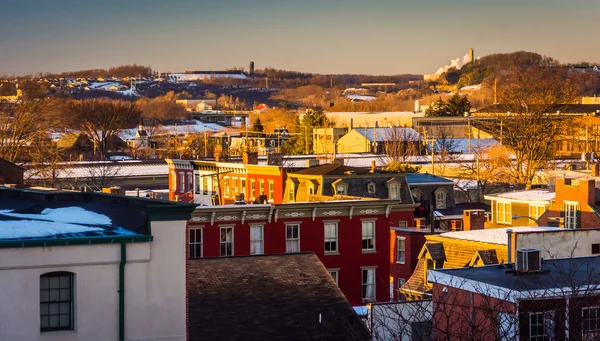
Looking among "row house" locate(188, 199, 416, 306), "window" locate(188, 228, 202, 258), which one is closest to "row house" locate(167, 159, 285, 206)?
"row house" locate(188, 199, 416, 306)

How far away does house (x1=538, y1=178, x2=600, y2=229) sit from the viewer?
1903 inches

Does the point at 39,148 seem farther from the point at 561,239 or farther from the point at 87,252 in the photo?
the point at 87,252

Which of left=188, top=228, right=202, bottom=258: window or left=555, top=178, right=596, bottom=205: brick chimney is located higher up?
left=555, top=178, right=596, bottom=205: brick chimney

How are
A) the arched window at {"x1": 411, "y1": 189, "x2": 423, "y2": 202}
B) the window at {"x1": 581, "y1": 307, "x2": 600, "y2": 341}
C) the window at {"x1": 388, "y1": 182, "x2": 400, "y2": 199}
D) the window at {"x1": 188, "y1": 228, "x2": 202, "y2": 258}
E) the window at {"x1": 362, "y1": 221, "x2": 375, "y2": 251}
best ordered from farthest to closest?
the arched window at {"x1": 411, "y1": 189, "x2": 423, "y2": 202} → the window at {"x1": 388, "y1": 182, "x2": 400, "y2": 199} → the window at {"x1": 362, "y1": 221, "x2": 375, "y2": 251} → the window at {"x1": 188, "y1": 228, "x2": 202, "y2": 258} → the window at {"x1": 581, "y1": 307, "x2": 600, "y2": 341}

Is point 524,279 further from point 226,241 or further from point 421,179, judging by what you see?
point 421,179

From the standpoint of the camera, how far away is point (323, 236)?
5059 cm

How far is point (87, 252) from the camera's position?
23.3 m

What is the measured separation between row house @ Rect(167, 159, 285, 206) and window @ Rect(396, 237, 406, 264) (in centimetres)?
688

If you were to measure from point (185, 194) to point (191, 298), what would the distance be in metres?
49.3

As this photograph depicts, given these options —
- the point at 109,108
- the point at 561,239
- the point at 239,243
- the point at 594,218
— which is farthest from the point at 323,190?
the point at 109,108

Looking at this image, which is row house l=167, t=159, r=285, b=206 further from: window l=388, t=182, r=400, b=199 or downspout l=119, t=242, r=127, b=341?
downspout l=119, t=242, r=127, b=341

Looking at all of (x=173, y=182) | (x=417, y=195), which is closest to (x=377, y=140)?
(x=173, y=182)

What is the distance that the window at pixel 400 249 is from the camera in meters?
50.5

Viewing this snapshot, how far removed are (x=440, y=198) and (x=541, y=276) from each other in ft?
139
